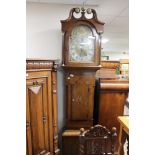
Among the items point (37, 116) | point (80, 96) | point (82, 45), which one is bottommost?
point (37, 116)

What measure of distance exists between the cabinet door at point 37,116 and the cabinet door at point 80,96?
2.04 ft

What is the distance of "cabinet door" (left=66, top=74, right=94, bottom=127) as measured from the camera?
9.45 ft

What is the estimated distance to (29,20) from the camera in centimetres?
308

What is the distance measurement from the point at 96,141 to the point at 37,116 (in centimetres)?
68

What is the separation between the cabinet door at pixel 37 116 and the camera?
2.01m

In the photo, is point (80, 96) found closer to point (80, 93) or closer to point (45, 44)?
point (80, 93)

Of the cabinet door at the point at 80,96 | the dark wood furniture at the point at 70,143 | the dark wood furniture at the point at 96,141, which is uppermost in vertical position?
the cabinet door at the point at 80,96

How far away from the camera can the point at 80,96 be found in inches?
114

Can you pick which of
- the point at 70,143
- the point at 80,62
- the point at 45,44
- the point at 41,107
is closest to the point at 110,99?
the point at 80,62

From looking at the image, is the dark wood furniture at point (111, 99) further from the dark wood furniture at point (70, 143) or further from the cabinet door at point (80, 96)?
the dark wood furniture at point (70, 143)

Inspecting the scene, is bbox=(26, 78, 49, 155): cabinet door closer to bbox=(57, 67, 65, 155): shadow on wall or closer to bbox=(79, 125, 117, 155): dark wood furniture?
bbox=(79, 125, 117, 155): dark wood furniture

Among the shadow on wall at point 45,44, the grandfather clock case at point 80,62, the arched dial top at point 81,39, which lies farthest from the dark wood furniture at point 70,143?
the shadow on wall at point 45,44
